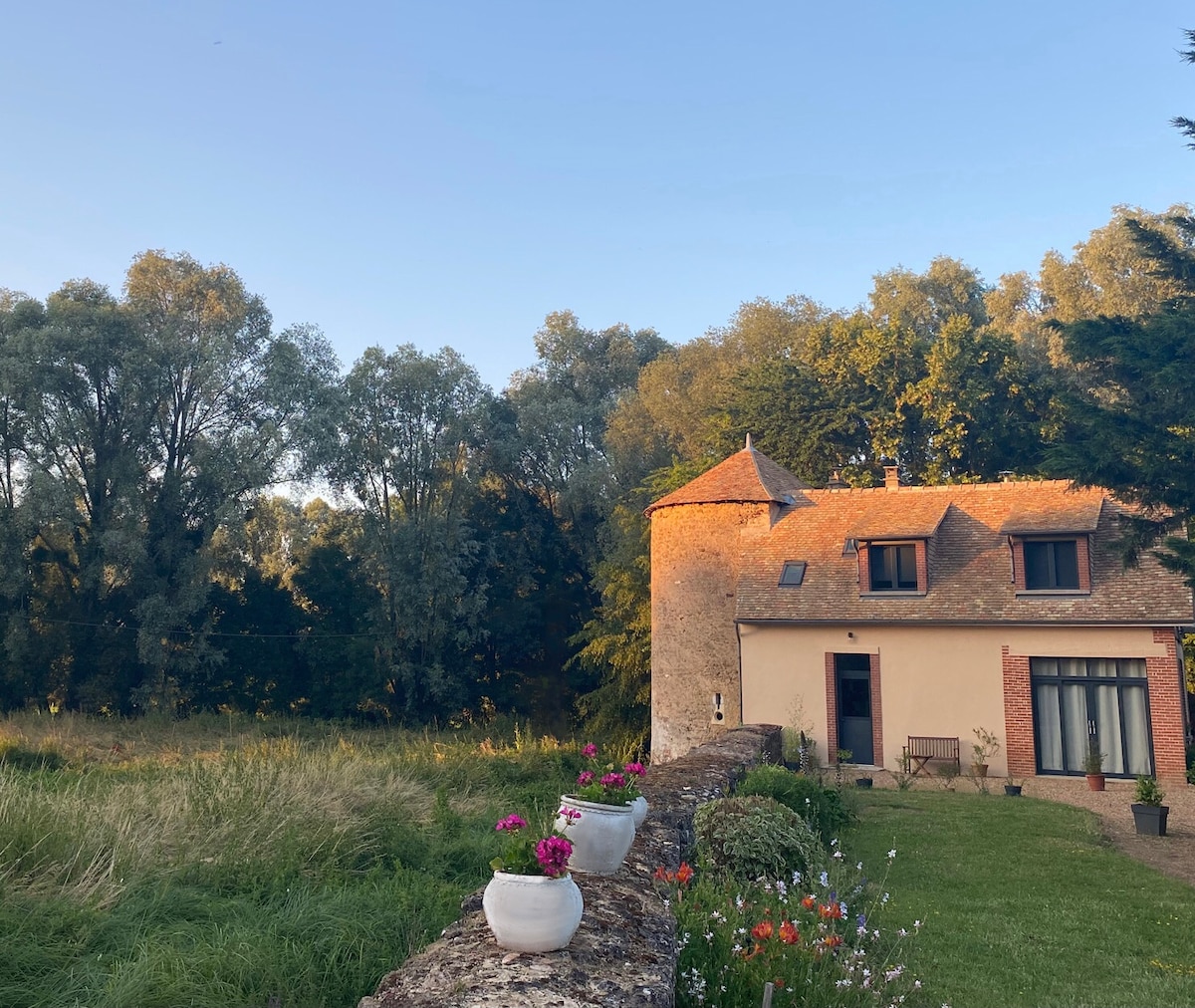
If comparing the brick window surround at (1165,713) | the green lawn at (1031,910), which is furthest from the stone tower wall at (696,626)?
the green lawn at (1031,910)

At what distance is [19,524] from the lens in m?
26.4

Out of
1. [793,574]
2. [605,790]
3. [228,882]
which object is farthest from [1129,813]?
[228,882]

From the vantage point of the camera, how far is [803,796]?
33.3 feet

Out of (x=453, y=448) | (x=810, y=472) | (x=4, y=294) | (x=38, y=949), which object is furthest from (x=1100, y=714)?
(x=4, y=294)

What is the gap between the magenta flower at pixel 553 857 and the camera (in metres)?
3.34

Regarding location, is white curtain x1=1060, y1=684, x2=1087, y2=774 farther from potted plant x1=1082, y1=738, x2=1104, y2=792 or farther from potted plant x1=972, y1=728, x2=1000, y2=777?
potted plant x1=972, y1=728, x2=1000, y2=777

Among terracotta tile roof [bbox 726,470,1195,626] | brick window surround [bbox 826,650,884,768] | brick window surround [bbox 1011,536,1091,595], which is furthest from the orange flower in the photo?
brick window surround [bbox 1011,536,1091,595]

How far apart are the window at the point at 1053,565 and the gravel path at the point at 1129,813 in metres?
3.84

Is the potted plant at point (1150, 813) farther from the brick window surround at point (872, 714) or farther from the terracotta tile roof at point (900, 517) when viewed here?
the terracotta tile roof at point (900, 517)

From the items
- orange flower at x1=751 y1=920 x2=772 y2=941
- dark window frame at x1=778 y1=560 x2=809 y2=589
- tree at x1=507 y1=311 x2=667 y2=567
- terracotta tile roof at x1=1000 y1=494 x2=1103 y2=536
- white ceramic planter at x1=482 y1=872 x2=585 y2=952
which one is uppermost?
tree at x1=507 y1=311 x2=667 y2=567

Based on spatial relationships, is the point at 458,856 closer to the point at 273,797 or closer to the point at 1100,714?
the point at 273,797

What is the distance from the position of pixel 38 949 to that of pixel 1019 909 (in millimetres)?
7183

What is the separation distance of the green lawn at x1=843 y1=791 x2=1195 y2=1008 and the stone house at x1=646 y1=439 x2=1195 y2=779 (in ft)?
18.3

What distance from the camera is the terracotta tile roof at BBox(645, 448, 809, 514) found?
22031 millimetres
